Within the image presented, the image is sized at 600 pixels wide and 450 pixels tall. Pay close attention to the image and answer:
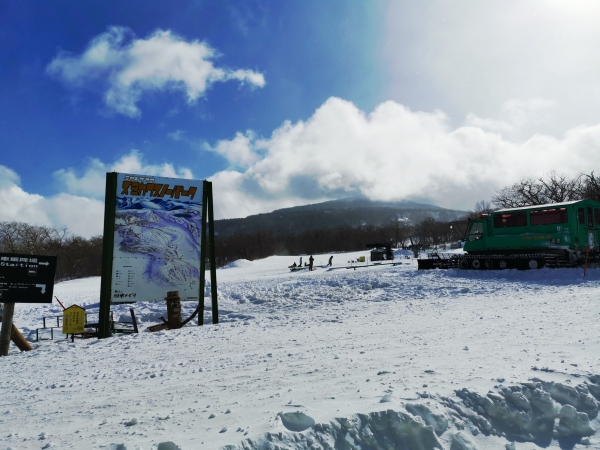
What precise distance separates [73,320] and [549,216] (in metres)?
20.2

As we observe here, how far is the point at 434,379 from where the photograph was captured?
14.5ft

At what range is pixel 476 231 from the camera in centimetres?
2212

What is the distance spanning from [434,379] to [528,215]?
62.1 ft

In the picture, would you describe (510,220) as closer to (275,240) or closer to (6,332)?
(6,332)

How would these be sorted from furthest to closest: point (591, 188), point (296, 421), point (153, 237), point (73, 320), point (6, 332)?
1. point (591, 188)
2. point (153, 237)
3. point (73, 320)
4. point (6, 332)
5. point (296, 421)

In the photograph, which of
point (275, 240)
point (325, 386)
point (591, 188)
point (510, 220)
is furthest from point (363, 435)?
point (275, 240)

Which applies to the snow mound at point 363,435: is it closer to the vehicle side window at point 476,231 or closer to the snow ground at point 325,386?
the snow ground at point 325,386

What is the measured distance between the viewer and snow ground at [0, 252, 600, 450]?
Answer: 3.48 m

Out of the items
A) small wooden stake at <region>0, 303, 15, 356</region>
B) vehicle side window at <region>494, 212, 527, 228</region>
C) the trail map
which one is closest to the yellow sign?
the trail map

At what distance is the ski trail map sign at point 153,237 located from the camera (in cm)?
1053

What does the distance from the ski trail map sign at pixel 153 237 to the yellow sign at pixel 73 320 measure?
55 cm

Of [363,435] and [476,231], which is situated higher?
[476,231]

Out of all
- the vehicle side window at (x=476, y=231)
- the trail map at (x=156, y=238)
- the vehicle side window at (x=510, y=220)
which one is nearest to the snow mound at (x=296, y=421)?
the trail map at (x=156, y=238)

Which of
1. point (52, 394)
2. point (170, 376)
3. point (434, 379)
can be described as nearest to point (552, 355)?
point (434, 379)
